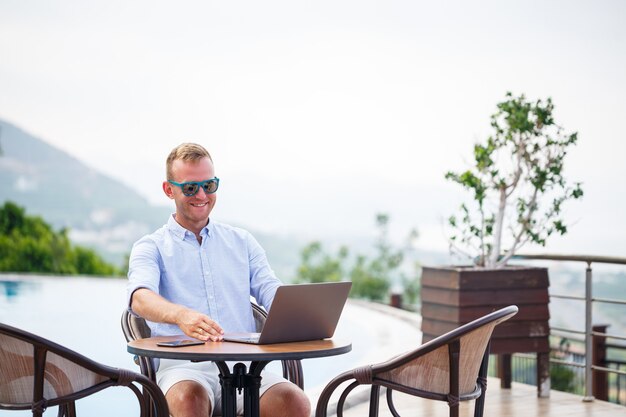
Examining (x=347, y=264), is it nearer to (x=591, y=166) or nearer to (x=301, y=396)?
(x=591, y=166)

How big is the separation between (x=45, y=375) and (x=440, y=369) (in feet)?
3.57

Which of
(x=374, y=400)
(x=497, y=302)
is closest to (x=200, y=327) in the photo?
(x=374, y=400)

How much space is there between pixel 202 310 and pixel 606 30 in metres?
17.1

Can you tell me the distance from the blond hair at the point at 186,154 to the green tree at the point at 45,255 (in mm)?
14727

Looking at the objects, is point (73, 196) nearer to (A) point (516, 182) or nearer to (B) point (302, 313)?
(A) point (516, 182)

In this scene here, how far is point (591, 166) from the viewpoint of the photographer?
19109 millimetres

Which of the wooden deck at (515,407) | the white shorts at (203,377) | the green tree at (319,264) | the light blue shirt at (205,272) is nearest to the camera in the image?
the white shorts at (203,377)

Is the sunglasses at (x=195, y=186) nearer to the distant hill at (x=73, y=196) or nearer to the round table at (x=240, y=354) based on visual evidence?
the round table at (x=240, y=354)

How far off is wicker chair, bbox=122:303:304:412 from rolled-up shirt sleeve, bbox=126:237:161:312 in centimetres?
8

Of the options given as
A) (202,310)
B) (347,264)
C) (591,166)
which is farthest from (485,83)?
(202,310)

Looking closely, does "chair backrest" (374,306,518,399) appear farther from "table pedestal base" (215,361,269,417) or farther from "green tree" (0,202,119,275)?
"green tree" (0,202,119,275)

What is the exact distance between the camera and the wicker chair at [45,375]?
91.4 inches

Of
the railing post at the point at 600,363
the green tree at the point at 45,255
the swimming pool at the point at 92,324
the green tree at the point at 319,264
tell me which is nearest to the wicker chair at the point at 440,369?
the swimming pool at the point at 92,324

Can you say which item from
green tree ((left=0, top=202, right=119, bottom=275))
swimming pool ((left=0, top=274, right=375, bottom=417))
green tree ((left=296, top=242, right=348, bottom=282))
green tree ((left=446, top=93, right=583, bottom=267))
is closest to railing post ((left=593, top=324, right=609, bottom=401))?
green tree ((left=446, top=93, right=583, bottom=267))
